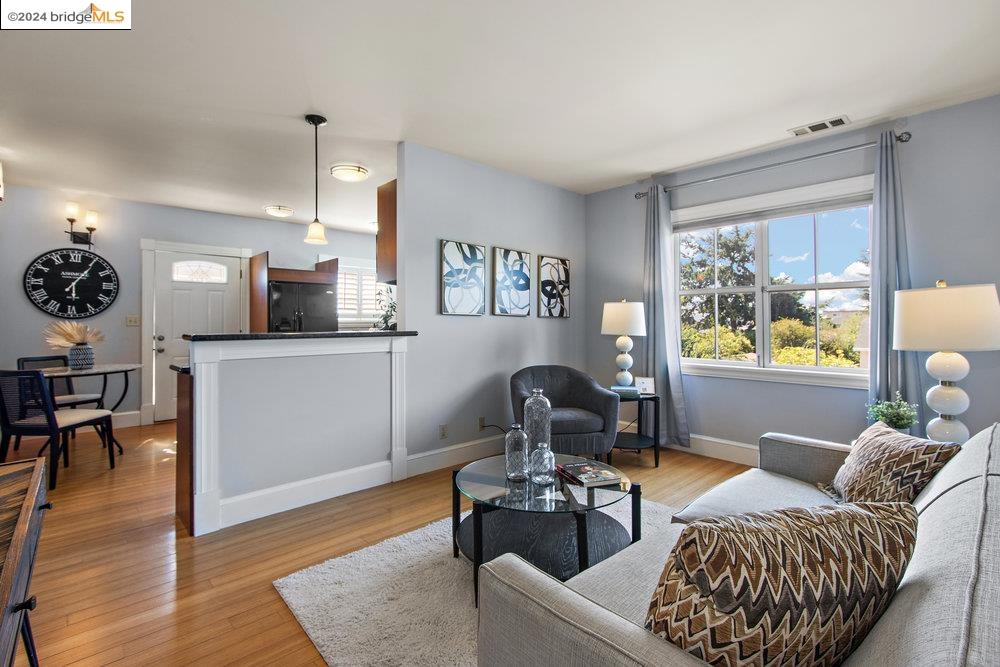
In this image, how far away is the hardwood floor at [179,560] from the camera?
1688 mm

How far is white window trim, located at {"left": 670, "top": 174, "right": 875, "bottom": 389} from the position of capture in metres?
3.29

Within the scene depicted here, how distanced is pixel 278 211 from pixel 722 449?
550 centimetres

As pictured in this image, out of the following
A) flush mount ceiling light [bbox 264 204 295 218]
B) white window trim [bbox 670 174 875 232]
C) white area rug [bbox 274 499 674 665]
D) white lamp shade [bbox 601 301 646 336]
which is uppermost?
flush mount ceiling light [bbox 264 204 295 218]

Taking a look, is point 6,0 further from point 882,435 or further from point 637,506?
point 882,435

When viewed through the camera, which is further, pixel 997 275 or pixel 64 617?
pixel 997 275

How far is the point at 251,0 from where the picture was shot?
1932 mm

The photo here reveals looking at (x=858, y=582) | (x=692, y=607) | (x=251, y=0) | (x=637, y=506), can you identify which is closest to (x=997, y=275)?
(x=637, y=506)

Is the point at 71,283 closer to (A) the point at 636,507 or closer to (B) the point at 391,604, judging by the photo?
(B) the point at 391,604

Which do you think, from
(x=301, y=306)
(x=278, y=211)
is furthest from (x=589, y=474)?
(x=278, y=211)

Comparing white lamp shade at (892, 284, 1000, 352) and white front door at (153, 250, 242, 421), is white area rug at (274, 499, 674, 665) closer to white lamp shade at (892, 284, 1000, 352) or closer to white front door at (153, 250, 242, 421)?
white lamp shade at (892, 284, 1000, 352)

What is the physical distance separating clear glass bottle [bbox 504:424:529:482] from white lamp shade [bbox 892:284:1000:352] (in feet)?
6.82

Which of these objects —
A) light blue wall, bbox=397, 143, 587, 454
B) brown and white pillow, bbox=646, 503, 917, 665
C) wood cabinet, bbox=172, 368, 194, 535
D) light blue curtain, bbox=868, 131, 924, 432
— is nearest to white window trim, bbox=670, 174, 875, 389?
light blue curtain, bbox=868, 131, 924, 432

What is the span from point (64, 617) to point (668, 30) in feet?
12.1

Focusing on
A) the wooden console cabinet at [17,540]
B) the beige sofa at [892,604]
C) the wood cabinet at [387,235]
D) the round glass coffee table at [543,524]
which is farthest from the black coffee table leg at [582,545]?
the wood cabinet at [387,235]
